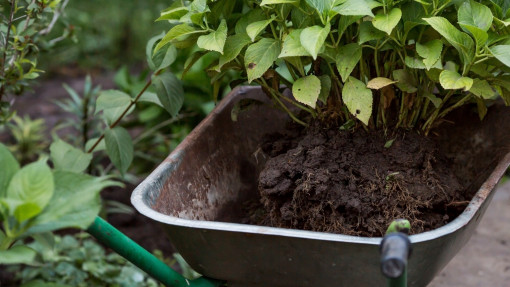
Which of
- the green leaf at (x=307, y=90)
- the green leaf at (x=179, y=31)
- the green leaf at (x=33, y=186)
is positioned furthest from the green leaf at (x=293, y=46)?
the green leaf at (x=33, y=186)

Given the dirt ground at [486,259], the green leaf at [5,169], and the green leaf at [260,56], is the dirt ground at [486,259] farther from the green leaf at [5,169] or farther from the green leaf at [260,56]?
the green leaf at [5,169]

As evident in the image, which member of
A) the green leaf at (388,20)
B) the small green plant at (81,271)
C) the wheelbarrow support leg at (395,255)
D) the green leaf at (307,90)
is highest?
the green leaf at (388,20)

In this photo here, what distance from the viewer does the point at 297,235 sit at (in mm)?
1182

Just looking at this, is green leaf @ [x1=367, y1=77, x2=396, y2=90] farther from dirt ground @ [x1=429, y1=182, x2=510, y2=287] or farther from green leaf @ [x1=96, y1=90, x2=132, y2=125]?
dirt ground @ [x1=429, y1=182, x2=510, y2=287]

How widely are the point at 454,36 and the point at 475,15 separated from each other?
3.0 inches

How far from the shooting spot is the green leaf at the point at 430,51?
1.34 metres

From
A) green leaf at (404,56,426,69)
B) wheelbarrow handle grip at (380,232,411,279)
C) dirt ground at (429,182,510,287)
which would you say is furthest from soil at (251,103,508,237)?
dirt ground at (429,182,510,287)

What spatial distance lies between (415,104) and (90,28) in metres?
3.27

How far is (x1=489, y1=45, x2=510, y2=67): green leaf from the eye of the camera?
1278 millimetres

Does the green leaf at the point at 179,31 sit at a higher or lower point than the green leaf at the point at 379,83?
higher

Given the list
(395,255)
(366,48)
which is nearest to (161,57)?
(366,48)

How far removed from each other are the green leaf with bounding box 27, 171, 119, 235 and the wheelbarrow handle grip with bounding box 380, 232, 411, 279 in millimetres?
412

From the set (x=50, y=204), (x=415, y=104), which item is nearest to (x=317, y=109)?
(x=415, y=104)

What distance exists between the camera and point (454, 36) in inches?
51.9
